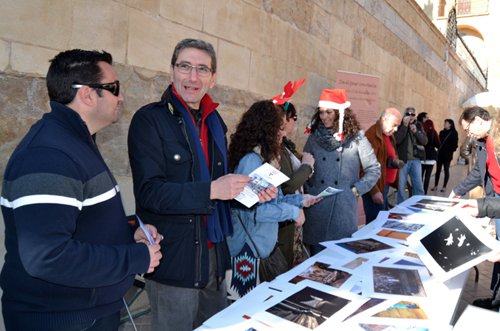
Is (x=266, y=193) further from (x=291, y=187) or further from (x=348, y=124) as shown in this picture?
(x=348, y=124)

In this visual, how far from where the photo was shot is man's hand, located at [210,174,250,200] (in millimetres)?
1703

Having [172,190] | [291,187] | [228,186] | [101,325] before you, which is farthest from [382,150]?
[101,325]

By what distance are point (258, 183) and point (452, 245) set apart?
3.30 feet

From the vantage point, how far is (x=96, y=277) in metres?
1.24

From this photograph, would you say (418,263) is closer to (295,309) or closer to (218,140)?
(295,309)

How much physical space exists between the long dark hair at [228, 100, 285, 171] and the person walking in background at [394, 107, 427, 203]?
434 centimetres

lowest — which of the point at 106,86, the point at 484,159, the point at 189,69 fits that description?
the point at 484,159

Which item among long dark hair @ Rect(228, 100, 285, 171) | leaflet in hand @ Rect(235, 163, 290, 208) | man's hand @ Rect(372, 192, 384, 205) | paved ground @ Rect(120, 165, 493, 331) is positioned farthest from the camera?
man's hand @ Rect(372, 192, 384, 205)

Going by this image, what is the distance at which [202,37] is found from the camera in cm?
349

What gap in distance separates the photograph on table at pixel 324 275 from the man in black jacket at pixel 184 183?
1.36ft

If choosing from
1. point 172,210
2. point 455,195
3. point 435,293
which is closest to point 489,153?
point 455,195

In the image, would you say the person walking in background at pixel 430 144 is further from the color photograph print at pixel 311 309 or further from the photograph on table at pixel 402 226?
the color photograph print at pixel 311 309

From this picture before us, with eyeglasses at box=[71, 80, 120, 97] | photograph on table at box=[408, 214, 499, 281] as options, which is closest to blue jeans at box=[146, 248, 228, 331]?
eyeglasses at box=[71, 80, 120, 97]

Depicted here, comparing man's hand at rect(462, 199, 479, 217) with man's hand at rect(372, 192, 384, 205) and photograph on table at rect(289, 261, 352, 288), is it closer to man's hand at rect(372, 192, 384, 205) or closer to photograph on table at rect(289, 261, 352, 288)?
photograph on table at rect(289, 261, 352, 288)
